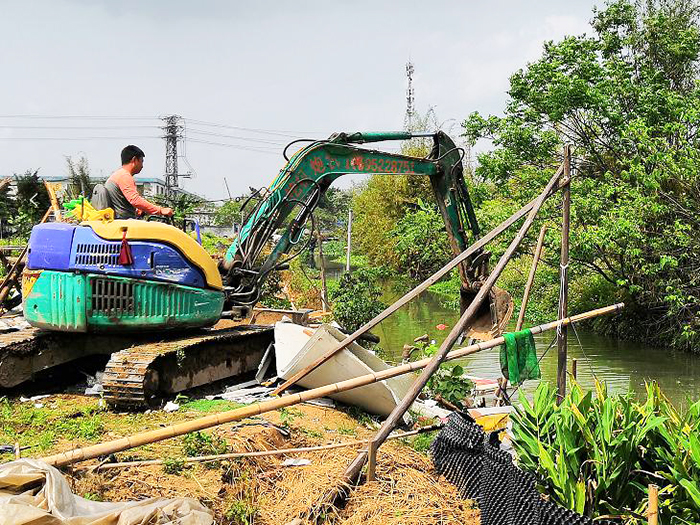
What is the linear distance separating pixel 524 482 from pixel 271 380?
178 inches

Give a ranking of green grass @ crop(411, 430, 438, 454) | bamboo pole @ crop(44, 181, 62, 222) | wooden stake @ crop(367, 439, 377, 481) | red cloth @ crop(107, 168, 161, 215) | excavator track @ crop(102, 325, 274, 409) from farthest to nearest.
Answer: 1. bamboo pole @ crop(44, 181, 62, 222)
2. red cloth @ crop(107, 168, 161, 215)
3. excavator track @ crop(102, 325, 274, 409)
4. green grass @ crop(411, 430, 438, 454)
5. wooden stake @ crop(367, 439, 377, 481)

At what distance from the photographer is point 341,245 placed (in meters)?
54.9

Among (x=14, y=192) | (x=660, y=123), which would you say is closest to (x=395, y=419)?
(x=660, y=123)

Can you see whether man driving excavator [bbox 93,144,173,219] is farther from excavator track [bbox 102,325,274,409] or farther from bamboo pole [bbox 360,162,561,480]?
bamboo pole [bbox 360,162,561,480]

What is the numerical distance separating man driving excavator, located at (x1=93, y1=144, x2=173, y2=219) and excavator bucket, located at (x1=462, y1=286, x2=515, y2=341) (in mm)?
4878

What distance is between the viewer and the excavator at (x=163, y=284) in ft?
25.3

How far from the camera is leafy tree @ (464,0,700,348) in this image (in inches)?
573

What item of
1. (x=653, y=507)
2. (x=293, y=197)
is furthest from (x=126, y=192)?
(x=653, y=507)

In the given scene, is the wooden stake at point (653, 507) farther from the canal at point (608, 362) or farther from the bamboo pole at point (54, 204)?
the bamboo pole at point (54, 204)

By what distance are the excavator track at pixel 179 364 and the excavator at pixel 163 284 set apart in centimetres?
1

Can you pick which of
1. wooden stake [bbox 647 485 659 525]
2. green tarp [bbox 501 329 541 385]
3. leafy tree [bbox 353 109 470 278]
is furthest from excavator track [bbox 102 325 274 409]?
leafy tree [bbox 353 109 470 278]

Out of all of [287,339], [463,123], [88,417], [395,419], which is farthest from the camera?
[463,123]

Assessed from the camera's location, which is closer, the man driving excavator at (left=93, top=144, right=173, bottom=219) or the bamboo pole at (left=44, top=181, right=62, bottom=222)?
the man driving excavator at (left=93, top=144, right=173, bottom=219)

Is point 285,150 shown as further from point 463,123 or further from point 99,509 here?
point 463,123
